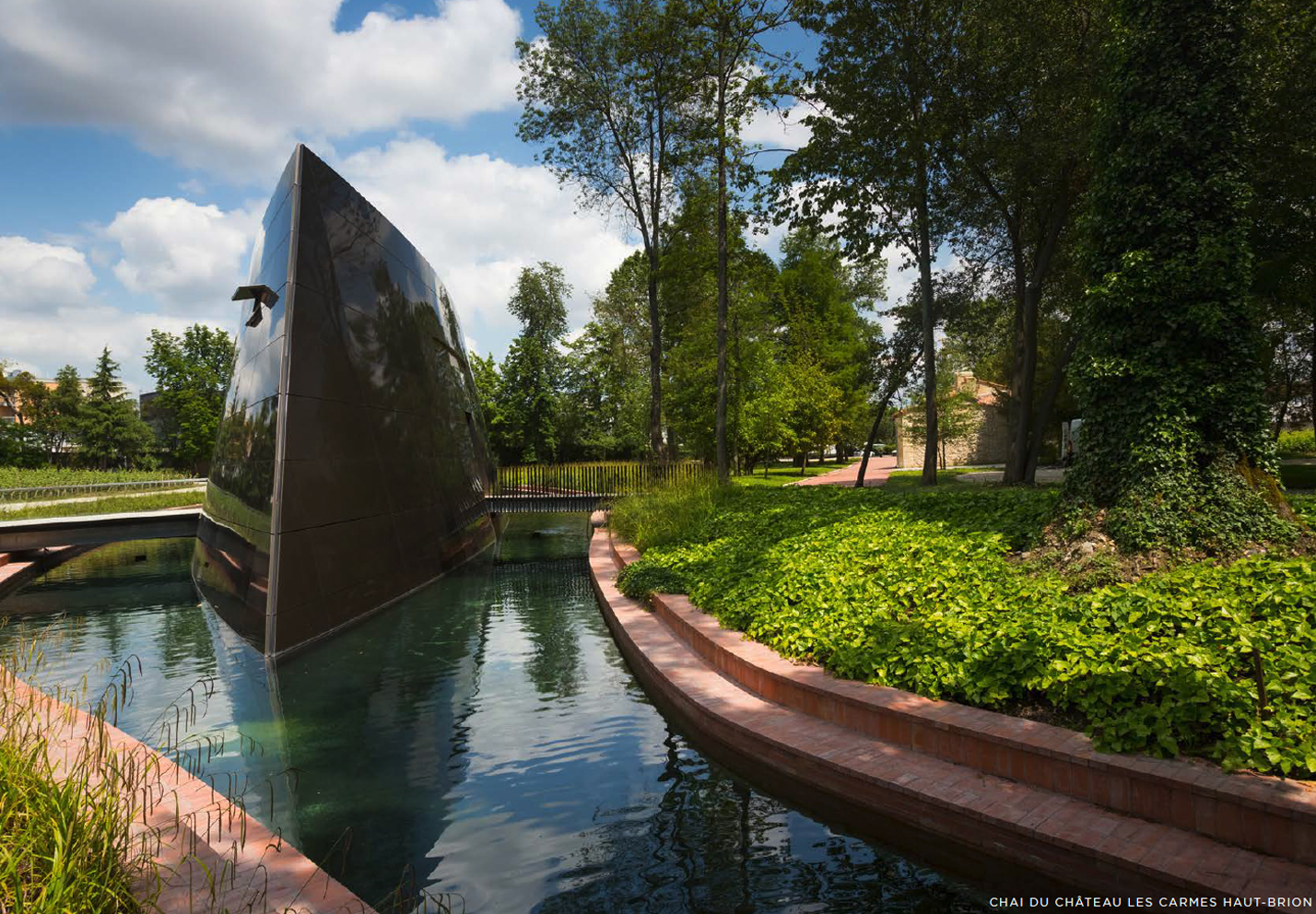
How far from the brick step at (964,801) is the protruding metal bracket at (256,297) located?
721cm

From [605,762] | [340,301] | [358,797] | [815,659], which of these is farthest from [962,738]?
[340,301]

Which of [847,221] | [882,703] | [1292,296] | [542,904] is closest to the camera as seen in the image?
[542,904]

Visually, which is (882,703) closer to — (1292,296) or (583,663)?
(583,663)

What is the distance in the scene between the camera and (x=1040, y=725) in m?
4.31

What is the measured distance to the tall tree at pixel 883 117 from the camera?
1669 cm

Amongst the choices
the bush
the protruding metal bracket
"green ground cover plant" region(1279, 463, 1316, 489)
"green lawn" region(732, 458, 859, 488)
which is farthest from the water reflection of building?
the bush

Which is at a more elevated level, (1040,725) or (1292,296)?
(1292,296)

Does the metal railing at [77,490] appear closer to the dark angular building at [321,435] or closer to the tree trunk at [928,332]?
the dark angular building at [321,435]

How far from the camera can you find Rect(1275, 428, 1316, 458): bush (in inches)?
1390

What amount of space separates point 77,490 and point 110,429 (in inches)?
1091

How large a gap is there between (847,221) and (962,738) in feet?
55.8

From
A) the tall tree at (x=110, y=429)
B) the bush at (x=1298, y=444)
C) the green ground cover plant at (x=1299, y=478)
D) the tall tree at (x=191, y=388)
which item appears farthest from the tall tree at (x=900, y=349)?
the tall tree at (x=110, y=429)

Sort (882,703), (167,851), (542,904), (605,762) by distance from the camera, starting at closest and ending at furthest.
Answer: (167,851)
(542,904)
(882,703)
(605,762)

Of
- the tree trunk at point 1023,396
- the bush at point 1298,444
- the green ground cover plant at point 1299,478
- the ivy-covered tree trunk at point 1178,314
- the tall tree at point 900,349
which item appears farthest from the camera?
the bush at point 1298,444
